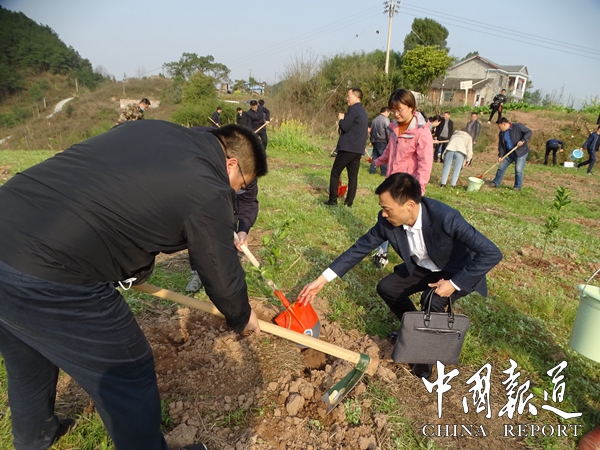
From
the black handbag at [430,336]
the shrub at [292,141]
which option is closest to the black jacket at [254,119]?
the shrub at [292,141]

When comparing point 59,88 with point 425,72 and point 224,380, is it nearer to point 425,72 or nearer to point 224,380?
point 425,72

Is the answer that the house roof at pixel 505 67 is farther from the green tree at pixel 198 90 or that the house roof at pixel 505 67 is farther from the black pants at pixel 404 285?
the black pants at pixel 404 285

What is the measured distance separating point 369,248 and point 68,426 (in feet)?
6.98

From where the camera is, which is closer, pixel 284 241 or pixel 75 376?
pixel 75 376

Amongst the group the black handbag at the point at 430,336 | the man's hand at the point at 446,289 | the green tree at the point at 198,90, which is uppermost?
the green tree at the point at 198,90

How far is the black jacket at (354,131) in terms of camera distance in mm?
6039

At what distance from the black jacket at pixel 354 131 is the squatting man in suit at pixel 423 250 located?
3.44m

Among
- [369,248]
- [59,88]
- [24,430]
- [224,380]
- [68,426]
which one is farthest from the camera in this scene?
[59,88]

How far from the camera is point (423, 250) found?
2.71m

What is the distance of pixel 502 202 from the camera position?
7.90 metres

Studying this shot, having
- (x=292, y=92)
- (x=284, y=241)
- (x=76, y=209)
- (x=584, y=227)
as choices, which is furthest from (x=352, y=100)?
(x=292, y=92)

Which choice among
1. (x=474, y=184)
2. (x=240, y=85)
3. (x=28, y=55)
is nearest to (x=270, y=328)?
(x=474, y=184)

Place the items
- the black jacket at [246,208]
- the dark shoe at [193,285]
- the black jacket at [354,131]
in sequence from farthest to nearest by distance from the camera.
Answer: the black jacket at [354,131] < the dark shoe at [193,285] < the black jacket at [246,208]

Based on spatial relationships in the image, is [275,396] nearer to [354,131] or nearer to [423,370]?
[423,370]
